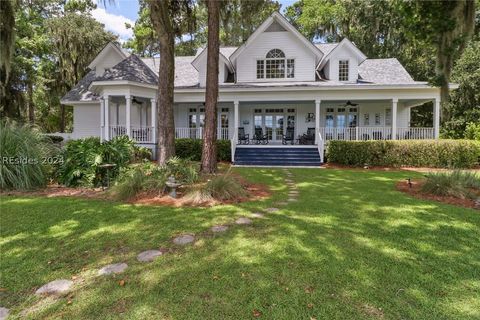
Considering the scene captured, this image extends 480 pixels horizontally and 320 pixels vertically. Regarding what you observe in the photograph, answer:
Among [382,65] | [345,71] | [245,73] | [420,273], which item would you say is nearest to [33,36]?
[245,73]

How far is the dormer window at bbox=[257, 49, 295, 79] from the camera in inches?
693

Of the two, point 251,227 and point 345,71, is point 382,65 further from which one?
point 251,227

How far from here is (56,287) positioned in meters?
3.18

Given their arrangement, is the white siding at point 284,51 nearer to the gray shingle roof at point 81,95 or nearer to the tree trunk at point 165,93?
the tree trunk at point 165,93

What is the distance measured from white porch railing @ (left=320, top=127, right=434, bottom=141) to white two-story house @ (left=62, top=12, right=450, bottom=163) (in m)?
0.05

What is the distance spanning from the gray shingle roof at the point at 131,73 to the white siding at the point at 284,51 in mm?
5120

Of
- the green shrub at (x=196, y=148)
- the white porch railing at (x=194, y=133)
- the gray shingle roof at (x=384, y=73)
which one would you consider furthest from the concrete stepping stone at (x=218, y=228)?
the gray shingle roof at (x=384, y=73)

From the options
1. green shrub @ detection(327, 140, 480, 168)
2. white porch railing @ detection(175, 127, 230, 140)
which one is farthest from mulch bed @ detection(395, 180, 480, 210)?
white porch railing @ detection(175, 127, 230, 140)

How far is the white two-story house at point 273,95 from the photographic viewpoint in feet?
51.0

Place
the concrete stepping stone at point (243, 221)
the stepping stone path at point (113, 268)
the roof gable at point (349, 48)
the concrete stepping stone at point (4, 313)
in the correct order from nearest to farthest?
the concrete stepping stone at point (4, 313), the stepping stone path at point (113, 268), the concrete stepping stone at point (243, 221), the roof gable at point (349, 48)

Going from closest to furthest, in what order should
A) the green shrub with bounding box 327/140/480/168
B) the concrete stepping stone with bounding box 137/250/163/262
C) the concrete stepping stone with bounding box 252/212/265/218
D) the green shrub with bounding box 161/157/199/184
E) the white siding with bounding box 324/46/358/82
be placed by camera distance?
the concrete stepping stone with bounding box 137/250/163/262, the concrete stepping stone with bounding box 252/212/265/218, the green shrub with bounding box 161/157/199/184, the green shrub with bounding box 327/140/480/168, the white siding with bounding box 324/46/358/82

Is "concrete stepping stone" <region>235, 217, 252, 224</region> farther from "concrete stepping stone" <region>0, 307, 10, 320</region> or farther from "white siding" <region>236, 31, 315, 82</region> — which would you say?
"white siding" <region>236, 31, 315, 82</region>

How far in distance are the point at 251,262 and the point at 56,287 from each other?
207cm

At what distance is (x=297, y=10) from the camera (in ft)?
109
